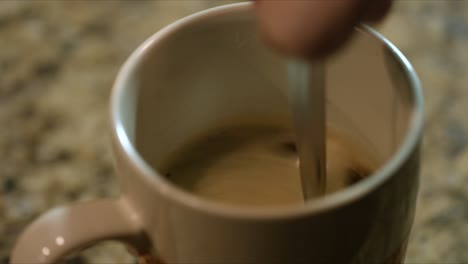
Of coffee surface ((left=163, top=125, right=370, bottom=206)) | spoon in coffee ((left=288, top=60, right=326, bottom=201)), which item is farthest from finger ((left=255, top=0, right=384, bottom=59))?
coffee surface ((left=163, top=125, right=370, bottom=206))

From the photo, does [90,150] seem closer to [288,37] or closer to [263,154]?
[263,154]

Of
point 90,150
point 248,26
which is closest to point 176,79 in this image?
point 248,26

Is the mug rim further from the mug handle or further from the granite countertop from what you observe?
the granite countertop

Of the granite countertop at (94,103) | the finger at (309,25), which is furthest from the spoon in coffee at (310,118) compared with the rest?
the granite countertop at (94,103)

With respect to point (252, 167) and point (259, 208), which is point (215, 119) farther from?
point (259, 208)

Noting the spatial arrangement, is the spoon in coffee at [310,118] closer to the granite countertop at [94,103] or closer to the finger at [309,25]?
the finger at [309,25]
